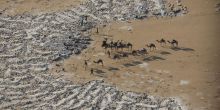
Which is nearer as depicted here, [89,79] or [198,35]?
[89,79]

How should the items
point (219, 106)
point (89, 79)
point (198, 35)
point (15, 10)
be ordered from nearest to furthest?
point (219, 106) → point (89, 79) → point (198, 35) → point (15, 10)

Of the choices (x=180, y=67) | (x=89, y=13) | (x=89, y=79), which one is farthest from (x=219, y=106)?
(x=89, y=13)

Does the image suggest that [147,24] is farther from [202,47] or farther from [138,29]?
[202,47]

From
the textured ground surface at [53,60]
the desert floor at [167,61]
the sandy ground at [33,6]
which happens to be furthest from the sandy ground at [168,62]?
the sandy ground at [33,6]

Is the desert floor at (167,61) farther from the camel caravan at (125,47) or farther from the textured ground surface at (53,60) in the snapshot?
the textured ground surface at (53,60)

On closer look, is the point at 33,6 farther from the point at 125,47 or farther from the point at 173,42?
the point at 173,42

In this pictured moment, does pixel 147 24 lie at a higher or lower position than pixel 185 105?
higher

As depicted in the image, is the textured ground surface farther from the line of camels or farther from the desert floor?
the line of camels

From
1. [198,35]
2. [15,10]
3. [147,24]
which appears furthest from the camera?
[15,10]
